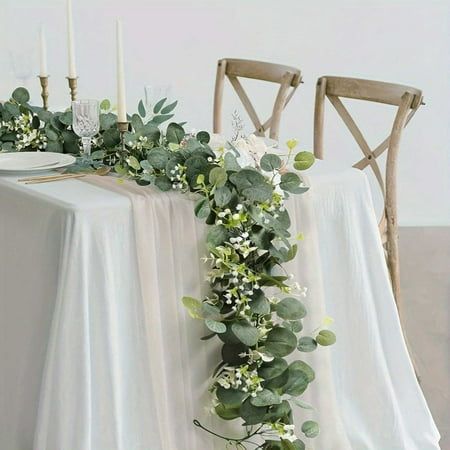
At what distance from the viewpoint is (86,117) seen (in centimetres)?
236

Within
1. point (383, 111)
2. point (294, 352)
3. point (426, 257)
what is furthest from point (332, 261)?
point (383, 111)

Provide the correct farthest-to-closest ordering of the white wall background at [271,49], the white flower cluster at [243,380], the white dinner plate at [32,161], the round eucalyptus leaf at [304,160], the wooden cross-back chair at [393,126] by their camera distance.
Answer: the white wall background at [271,49] → the wooden cross-back chair at [393,126] → the white dinner plate at [32,161] → the round eucalyptus leaf at [304,160] → the white flower cluster at [243,380]

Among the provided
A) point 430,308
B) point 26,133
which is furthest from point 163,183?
point 430,308

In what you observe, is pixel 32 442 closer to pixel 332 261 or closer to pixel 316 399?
pixel 316 399

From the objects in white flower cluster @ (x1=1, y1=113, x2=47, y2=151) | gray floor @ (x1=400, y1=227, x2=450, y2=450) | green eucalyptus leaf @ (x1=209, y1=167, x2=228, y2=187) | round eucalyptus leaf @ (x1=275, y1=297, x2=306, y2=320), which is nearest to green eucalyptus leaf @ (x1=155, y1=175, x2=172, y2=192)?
green eucalyptus leaf @ (x1=209, y1=167, x2=228, y2=187)

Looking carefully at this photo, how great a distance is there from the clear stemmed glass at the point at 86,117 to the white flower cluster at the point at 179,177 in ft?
0.99

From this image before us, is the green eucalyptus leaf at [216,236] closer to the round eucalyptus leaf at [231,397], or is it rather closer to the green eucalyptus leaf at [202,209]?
the green eucalyptus leaf at [202,209]

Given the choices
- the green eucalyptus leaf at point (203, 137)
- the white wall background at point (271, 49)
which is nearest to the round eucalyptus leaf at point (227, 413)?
the green eucalyptus leaf at point (203, 137)

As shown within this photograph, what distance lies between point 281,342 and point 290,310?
0.08m

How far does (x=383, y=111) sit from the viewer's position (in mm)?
4934

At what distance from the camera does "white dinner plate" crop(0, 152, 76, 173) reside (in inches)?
93.8

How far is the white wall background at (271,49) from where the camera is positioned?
4.84 m

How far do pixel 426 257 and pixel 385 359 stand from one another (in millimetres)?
1999

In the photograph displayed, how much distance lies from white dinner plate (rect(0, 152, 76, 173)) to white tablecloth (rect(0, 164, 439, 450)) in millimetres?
86
